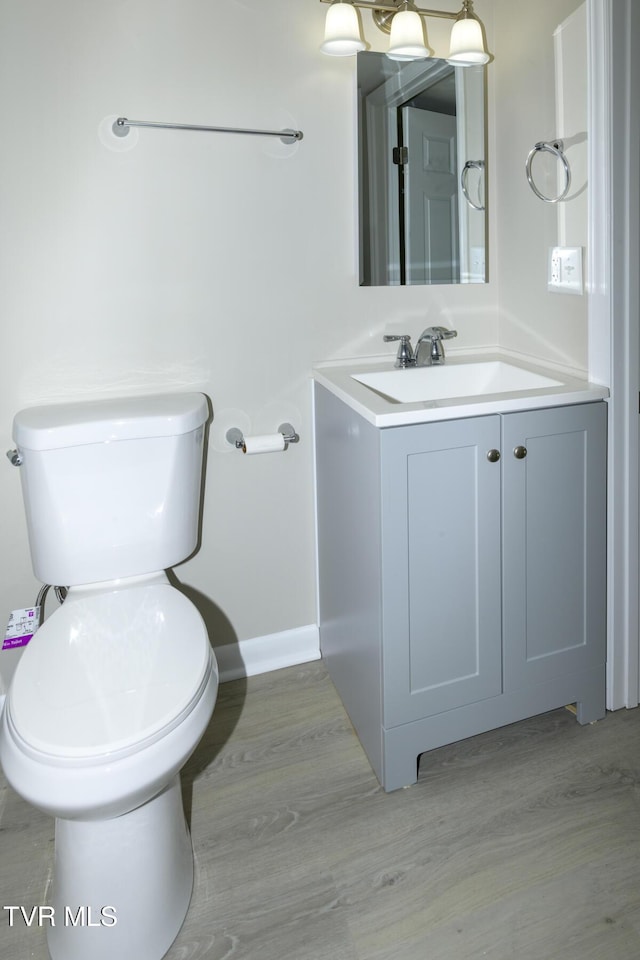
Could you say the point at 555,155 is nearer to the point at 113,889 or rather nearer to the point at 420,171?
the point at 420,171

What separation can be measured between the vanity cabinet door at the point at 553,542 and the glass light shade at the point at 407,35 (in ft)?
3.30

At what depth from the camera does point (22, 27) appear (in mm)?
1613

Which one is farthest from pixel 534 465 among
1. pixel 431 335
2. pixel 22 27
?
pixel 22 27

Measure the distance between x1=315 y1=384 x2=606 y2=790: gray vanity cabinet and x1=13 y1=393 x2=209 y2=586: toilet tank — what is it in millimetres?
417

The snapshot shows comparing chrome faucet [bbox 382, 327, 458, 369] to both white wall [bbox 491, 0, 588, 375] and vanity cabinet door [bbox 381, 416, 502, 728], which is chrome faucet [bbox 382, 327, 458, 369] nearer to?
white wall [bbox 491, 0, 588, 375]

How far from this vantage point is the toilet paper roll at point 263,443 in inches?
75.8

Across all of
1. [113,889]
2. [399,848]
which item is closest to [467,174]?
[399,848]

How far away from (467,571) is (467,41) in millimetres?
1390

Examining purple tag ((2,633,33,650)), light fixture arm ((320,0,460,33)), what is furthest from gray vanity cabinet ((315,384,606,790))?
light fixture arm ((320,0,460,33))

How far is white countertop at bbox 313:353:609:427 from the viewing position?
1.50m

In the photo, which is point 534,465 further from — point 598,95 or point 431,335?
point 598,95

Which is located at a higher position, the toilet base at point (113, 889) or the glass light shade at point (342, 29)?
the glass light shade at point (342, 29)

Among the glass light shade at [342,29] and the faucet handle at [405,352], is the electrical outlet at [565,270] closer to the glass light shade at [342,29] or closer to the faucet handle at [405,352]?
the faucet handle at [405,352]

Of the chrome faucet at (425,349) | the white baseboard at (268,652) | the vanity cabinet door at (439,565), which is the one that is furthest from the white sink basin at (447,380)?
the white baseboard at (268,652)
